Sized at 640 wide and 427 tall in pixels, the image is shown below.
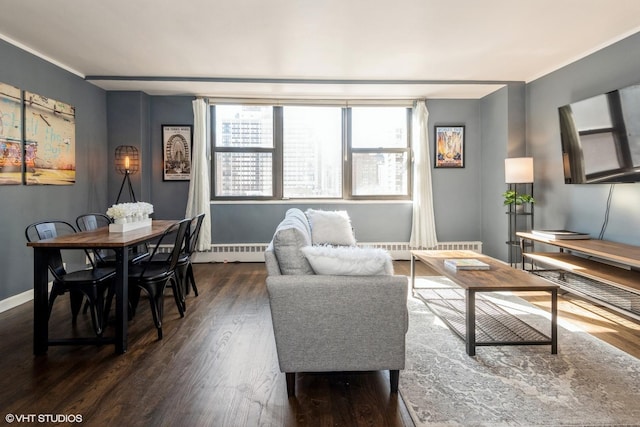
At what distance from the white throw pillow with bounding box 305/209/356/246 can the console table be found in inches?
77.9

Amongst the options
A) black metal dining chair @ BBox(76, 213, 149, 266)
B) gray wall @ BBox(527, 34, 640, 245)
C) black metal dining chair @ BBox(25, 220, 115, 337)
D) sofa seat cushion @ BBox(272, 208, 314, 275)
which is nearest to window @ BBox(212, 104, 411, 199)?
gray wall @ BBox(527, 34, 640, 245)

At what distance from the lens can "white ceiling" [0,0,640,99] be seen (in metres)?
2.92

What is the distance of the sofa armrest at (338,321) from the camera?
6.17 feet

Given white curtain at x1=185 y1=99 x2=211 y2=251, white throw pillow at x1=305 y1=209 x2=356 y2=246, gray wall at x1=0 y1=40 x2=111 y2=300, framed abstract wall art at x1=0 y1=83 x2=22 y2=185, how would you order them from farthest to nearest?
white curtain at x1=185 y1=99 x2=211 y2=251
white throw pillow at x1=305 y1=209 x2=356 y2=246
gray wall at x1=0 y1=40 x2=111 y2=300
framed abstract wall art at x1=0 y1=83 x2=22 y2=185

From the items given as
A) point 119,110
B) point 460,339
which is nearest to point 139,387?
point 460,339

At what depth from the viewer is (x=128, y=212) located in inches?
120

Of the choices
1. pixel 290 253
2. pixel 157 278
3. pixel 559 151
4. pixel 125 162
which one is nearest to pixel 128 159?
pixel 125 162

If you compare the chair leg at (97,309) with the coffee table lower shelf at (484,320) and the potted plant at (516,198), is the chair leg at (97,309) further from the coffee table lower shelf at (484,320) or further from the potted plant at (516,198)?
the potted plant at (516,198)

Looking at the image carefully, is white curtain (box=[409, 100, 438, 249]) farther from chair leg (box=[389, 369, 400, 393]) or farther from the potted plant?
chair leg (box=[389, 369, 400, 393])

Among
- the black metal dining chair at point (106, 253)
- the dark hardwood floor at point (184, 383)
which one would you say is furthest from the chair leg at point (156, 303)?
the black metal dining chair at point (106, 253)

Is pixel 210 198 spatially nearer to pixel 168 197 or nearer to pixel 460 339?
pixel 168 197

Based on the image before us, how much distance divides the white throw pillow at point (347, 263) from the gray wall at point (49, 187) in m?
3.26

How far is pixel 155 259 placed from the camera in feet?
11.3

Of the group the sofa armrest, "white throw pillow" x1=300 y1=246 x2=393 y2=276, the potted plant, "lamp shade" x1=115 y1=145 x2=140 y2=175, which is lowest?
the sofa armrest
